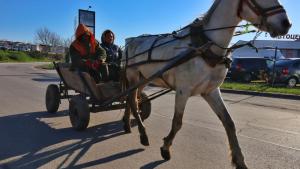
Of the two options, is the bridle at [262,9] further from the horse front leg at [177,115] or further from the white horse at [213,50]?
the horse front leg at [177,115]

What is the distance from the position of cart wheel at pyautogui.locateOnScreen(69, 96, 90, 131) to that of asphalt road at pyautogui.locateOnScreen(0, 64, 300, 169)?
6.0 inches

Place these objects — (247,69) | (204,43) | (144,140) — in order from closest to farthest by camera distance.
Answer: (204,43), (144,140), (247,69)

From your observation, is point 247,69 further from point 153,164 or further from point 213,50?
point 153,164

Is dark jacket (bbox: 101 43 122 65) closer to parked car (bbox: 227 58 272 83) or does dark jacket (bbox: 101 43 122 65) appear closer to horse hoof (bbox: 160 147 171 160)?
horse hoof (bbox: 160 147 171 160)

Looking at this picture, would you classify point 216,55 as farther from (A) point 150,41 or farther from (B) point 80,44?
(B) point 80,44

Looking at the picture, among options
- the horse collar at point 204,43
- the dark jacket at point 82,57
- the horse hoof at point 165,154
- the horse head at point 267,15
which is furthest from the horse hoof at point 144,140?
the horse head at point 267,15

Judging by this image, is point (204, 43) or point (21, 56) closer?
point (204, 43)

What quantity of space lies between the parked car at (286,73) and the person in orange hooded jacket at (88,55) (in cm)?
1481

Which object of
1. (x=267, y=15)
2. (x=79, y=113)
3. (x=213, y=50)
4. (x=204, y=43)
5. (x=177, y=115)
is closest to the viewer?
(x=267, y=15)

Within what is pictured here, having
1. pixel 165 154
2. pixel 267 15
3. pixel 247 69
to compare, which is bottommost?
pixel 165 154

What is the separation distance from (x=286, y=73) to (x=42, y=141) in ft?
58.0

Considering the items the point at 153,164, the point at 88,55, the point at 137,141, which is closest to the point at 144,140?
the point at 137,141

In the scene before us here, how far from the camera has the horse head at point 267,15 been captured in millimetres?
4668

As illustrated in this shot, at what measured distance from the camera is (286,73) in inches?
864
